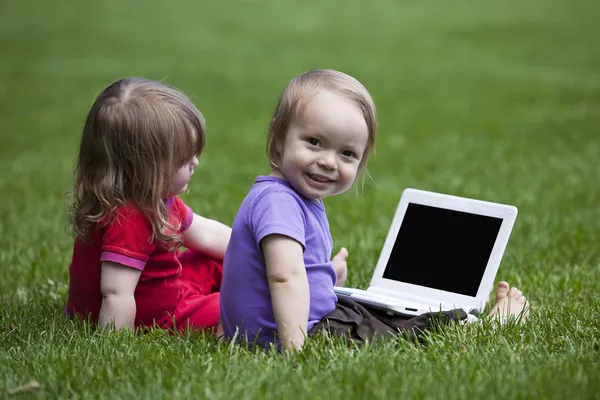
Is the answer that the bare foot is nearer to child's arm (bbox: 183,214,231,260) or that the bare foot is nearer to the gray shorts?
the gray shorts

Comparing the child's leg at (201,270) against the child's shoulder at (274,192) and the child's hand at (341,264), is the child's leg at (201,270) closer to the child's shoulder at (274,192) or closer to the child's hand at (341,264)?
the child's hand at (341,264)

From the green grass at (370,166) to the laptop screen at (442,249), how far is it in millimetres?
377

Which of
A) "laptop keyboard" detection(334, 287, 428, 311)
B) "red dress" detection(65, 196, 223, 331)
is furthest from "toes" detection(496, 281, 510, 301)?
"red dress" detection(65, 196, 223, 331)

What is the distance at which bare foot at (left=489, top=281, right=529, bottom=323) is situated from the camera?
4117 mm

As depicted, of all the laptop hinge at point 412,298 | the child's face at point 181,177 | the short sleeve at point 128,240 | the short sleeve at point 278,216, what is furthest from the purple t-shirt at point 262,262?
the laptop hinge at point 412,298

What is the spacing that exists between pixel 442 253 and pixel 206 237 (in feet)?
3.62

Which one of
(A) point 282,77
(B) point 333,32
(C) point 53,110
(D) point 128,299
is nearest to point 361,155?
(D) point 128,299

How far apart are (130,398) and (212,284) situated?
155cm

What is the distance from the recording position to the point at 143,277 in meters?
4.14

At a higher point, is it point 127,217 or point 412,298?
point 127,217

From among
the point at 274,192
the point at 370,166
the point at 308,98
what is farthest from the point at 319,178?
the point at 370,166

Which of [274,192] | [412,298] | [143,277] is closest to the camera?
[274,192]

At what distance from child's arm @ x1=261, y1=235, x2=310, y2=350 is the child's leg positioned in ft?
3.56

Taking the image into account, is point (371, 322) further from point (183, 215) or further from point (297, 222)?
point (183, 215)
